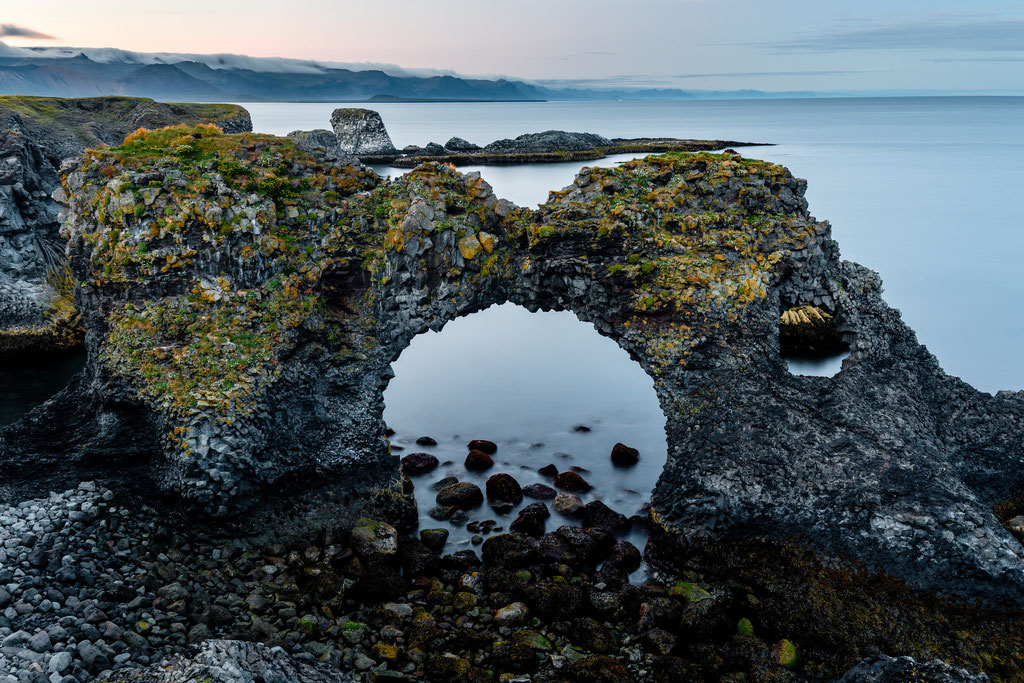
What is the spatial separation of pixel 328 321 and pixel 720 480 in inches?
543

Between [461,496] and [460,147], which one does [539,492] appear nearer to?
[461,496]

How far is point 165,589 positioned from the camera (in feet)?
56.9

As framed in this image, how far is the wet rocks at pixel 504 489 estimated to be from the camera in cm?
2447

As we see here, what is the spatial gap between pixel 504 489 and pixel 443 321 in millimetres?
6574

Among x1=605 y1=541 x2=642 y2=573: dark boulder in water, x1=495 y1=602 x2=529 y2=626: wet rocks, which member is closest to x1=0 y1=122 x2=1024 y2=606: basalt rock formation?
x1=605 y1=541 x2=642 y2=573: dark boulder in water

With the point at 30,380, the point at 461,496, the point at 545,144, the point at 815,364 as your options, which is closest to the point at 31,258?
the point at 30,380

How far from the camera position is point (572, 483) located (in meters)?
25.6

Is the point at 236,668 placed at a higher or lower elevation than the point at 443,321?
lower

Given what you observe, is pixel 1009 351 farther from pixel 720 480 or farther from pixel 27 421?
pixel 27 421

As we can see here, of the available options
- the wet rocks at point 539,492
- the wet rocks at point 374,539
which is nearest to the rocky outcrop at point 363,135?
the wet rocks at point 539,492

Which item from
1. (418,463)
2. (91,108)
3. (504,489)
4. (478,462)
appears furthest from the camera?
(91,108)

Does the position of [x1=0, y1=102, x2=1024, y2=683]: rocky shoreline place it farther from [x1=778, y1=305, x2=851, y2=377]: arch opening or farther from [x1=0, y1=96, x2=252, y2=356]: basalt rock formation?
[x1=0, y1=96, x2=252, y2=356]: basalt rock formation

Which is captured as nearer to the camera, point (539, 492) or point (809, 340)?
point (539, 492)

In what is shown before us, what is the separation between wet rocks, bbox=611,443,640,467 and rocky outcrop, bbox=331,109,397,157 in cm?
10560
